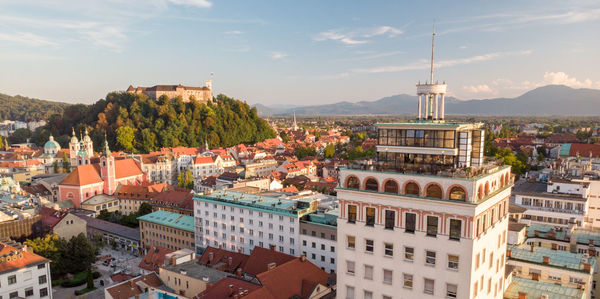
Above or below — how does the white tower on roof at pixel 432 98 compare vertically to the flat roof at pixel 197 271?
above

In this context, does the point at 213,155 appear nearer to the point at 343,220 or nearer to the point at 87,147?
the point at 87,147

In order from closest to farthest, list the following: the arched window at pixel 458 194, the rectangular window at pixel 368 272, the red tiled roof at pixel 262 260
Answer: the arched window at pixel 458 194 < the rectangular window at pixel 368 272 < the red tiled roof at pixel 262 260

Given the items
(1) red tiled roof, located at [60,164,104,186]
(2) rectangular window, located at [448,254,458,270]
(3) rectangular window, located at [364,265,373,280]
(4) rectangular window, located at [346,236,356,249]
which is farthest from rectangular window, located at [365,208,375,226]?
(1) red tiled roof, located at [60,164,104,186]

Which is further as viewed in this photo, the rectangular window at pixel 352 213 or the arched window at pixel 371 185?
the rectangular window at pixel 352 213

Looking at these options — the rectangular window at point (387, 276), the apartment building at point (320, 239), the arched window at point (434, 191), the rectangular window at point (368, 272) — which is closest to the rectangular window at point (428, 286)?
the rectangular window at point (387, 276)

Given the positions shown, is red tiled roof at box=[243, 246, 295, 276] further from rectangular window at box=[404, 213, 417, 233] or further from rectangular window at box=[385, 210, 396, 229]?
rectangular window at box=[404, 213, 417, 233]

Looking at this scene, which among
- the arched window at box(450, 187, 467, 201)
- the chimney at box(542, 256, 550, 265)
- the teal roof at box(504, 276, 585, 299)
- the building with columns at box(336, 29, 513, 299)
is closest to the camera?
the arched window at box(450, 187, 467, 201)

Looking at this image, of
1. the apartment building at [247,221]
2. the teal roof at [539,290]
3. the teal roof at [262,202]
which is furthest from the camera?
the apartment building at [247,221]

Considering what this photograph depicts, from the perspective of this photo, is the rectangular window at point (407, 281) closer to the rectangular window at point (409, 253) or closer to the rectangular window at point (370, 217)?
the rectangular window at point (409, 253)
